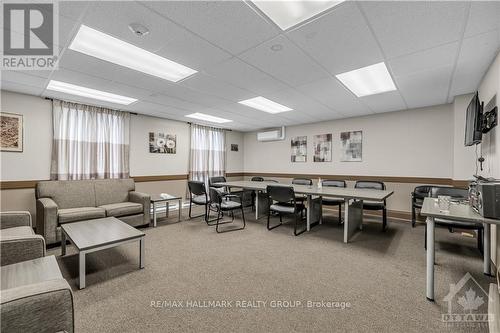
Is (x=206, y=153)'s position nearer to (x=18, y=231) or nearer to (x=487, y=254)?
(x=18, y=231)

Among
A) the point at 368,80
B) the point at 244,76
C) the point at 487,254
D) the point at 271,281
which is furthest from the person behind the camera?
the point at 368,80

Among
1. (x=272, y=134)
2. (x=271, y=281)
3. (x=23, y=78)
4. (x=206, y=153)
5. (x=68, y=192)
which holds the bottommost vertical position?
(x=271, y=281)

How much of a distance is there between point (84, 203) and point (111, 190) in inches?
19.2

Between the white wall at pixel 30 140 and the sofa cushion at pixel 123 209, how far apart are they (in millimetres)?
1344

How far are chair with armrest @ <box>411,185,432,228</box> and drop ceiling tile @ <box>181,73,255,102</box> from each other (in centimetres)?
366

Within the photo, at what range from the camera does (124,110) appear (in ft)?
16.0

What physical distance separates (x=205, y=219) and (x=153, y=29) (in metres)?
3.62

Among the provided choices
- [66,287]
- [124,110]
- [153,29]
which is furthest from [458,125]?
[124,110]

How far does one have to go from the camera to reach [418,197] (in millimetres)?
4203

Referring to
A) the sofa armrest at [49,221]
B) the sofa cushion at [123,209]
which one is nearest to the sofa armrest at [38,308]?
the sofa armrest at [49,221]

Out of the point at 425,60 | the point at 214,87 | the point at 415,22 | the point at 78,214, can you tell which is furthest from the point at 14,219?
the point at 425,60

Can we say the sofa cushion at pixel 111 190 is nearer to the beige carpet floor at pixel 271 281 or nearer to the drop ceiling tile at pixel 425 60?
the beige carpet floor at pixel 271 281

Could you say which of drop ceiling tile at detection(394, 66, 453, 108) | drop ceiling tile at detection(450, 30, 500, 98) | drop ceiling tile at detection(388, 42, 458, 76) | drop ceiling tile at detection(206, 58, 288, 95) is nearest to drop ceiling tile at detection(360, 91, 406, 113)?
drop ceiling tile at detection(394, 66, 453, 108)

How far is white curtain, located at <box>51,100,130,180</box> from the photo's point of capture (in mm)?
4098
